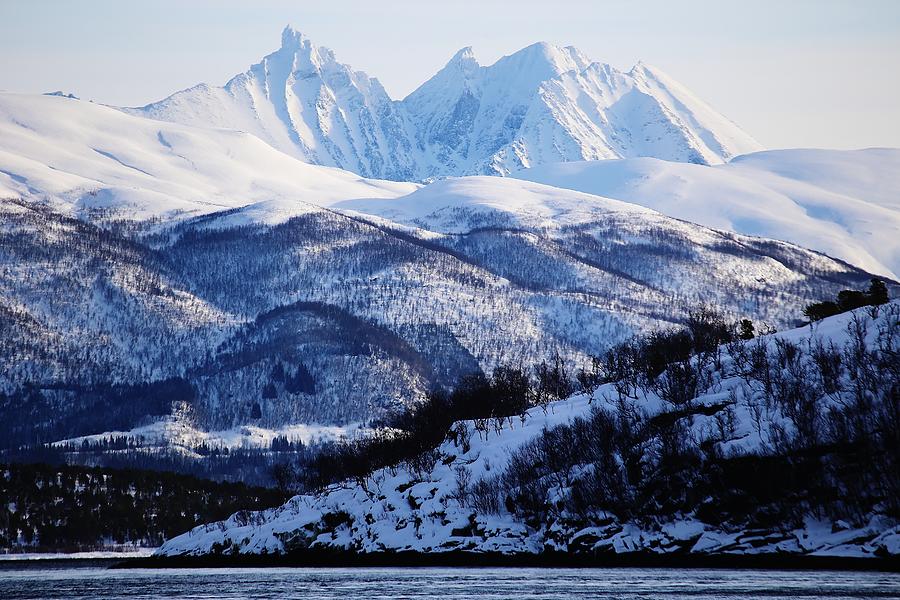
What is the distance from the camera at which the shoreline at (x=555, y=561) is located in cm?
13004

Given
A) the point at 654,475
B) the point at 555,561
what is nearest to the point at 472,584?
the point at 555,561

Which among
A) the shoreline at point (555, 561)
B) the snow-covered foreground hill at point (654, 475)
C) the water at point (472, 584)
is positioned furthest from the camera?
the snow-covered foreground hill at point (654, 475)

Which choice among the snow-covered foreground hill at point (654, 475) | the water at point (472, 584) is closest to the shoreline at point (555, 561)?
the snow-covered foreground hill at point (654, 475)

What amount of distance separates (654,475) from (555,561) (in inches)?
600

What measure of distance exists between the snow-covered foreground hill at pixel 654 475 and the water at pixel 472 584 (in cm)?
840

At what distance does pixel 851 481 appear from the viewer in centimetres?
13412

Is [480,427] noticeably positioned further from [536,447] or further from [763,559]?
[763,559]

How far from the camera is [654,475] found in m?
154

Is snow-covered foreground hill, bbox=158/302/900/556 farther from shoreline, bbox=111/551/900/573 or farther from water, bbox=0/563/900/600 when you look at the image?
water, bbox=0/563/900/600

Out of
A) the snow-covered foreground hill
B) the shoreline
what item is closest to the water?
the shoreline

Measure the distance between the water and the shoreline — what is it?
4.17m

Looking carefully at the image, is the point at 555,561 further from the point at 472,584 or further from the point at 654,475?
the point at 472,584

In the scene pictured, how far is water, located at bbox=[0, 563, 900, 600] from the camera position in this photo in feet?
381

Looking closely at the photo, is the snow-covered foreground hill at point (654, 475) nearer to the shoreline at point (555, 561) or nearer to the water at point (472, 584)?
the shoreline at point (555, 561)
